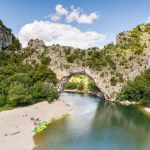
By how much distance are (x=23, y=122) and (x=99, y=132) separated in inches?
638

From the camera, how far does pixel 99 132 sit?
189 feet

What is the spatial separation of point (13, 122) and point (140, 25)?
77486 mm

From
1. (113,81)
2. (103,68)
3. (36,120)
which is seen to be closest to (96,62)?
(103,68)

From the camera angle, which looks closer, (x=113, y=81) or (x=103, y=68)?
(x=113, y=81)

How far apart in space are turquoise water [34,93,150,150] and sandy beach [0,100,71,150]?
2.46 meters

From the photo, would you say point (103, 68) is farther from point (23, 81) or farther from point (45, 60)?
point (23, 81)

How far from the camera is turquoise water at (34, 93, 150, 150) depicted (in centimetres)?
4859

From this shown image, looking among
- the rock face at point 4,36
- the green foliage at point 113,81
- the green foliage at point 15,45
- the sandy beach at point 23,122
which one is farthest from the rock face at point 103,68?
the sandy beach at point 23,122

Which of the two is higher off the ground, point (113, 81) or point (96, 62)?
point (96, 62)

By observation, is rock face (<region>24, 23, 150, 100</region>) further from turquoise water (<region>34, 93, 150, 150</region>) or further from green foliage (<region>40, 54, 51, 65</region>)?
turquoise water (<region>34, 93, 150, 150</region>)

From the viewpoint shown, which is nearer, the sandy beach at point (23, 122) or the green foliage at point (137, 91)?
the sandy beach at point (23, 122)

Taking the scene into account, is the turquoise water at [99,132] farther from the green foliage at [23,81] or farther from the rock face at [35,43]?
the rock face at [35,43]

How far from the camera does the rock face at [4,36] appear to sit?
112 m

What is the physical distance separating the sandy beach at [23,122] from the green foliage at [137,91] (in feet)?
73.0
